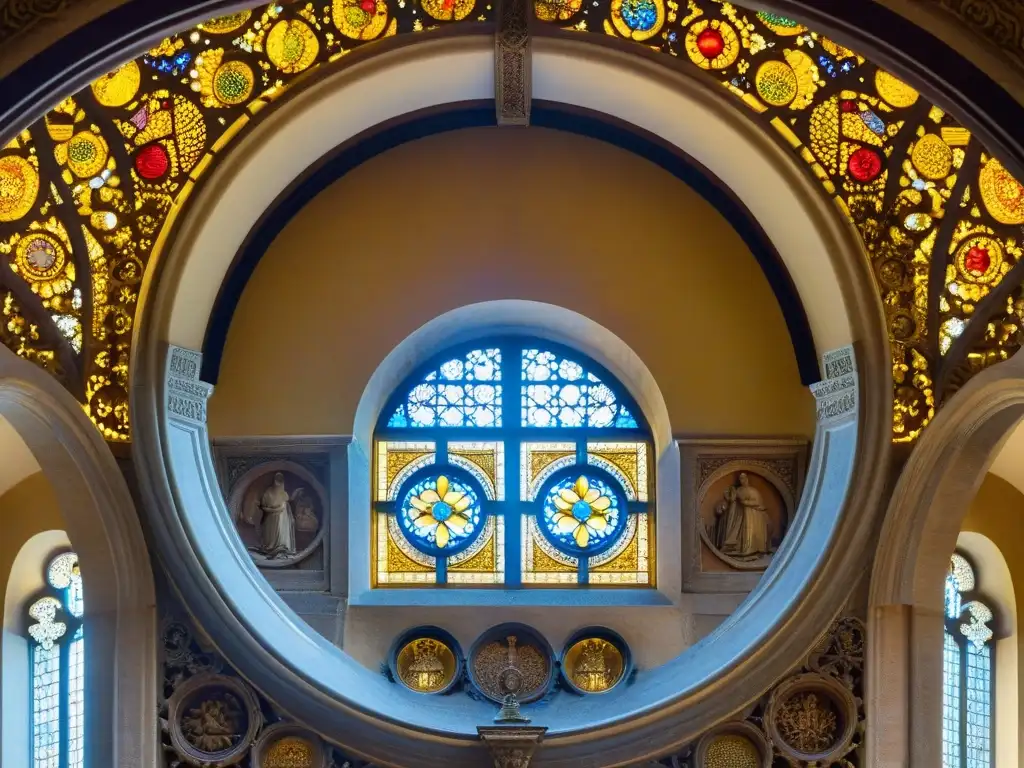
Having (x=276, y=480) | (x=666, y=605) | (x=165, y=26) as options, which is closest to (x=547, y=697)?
(x=666, y=605)

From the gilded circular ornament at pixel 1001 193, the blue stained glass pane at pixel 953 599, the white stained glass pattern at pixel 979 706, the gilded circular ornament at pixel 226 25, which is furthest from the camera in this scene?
the blue stained glass pane at pixel 953 599

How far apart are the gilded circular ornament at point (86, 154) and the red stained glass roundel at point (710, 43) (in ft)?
10.4

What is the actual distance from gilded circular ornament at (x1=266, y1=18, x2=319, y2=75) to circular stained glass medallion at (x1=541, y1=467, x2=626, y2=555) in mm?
3188

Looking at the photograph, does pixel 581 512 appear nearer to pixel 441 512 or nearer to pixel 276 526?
pixel 441 512

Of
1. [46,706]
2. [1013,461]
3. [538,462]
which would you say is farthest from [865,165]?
[46,706]

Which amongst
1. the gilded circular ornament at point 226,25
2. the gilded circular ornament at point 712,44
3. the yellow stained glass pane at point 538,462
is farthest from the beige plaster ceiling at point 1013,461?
the gilded circular ornament at point 226,25

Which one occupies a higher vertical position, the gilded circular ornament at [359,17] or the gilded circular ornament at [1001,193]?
the gilded circular ornament at [359,17]

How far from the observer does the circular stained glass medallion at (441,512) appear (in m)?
11.3

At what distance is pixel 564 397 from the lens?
11.5 meters

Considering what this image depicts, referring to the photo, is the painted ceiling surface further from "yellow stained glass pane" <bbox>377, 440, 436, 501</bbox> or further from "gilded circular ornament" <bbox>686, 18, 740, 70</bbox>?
"yellow stained glass pane" <bbox>377, 440, 436, 501</bbox>

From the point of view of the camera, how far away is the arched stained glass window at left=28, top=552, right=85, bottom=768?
1103 cm

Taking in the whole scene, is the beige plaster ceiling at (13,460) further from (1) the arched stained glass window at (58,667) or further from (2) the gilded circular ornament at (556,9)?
(2) the gilded circular ornament at (556,9)

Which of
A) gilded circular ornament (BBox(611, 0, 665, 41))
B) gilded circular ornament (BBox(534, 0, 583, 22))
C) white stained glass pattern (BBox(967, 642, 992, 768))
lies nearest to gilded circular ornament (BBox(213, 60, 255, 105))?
gilded circular ornament (BBox(534, 0, 583, 22))

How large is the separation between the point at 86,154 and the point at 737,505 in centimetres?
428
